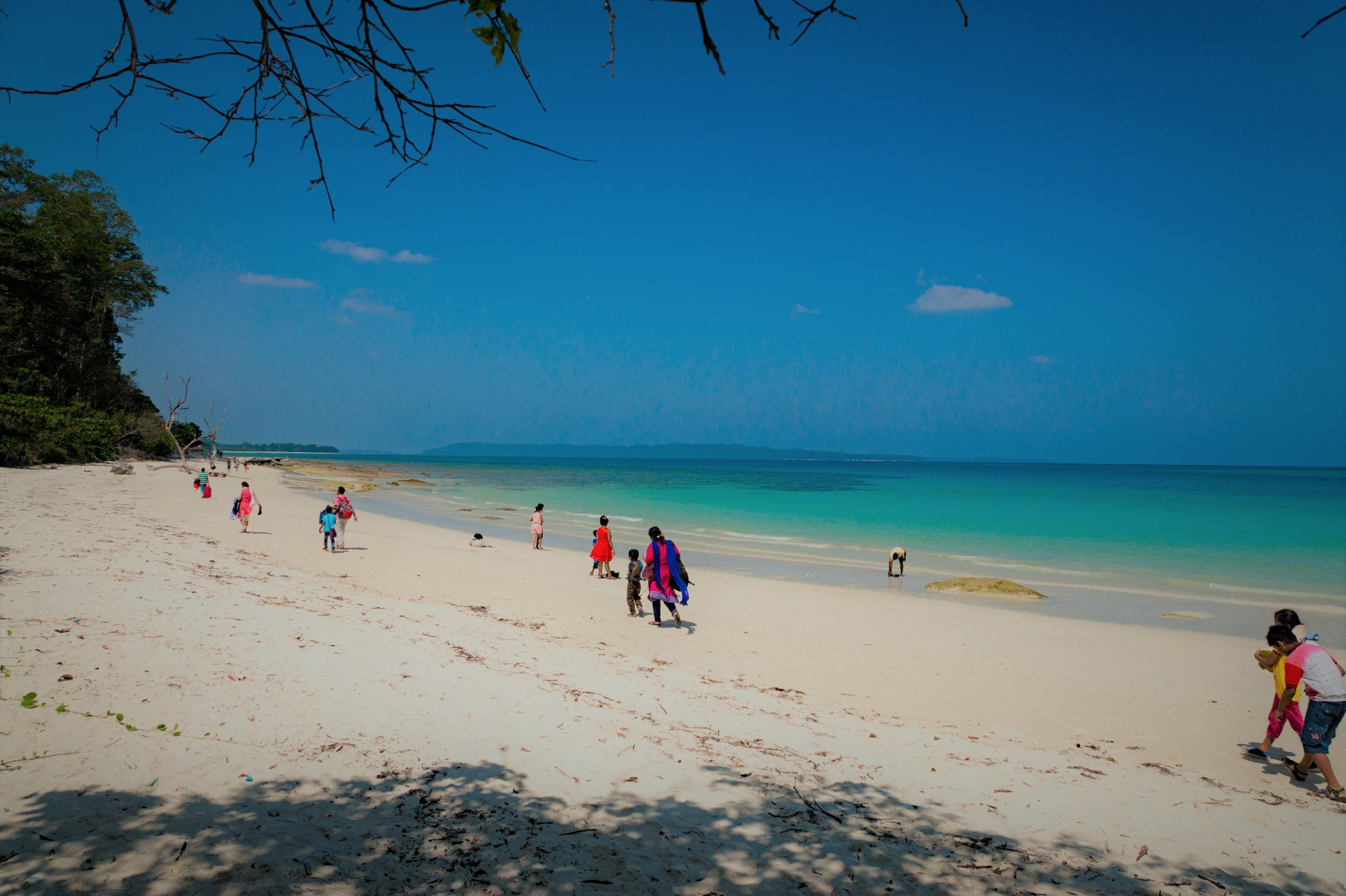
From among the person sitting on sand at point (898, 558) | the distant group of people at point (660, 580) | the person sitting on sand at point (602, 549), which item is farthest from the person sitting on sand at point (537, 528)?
the person sitting on sand at point (898, 558)

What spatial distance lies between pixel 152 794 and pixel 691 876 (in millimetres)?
3303

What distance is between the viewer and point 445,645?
7824mm

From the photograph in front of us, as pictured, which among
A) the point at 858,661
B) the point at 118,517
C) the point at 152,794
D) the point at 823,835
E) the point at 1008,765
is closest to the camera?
the point at 152,794

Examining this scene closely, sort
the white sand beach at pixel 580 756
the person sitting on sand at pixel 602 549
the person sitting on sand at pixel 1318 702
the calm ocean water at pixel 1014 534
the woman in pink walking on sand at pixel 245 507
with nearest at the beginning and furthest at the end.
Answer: the white sand beach at pixel 580 756
the person sitting on sand at pixel 1318 702
the person sitting on sand at pixel 602 549
the calm ocean water at pixel 1014 534
the woman in pink walking on sand at pixel 245 507

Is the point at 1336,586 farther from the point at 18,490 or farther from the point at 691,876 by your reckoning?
the point at 18,490

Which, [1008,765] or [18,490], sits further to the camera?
[18,490]

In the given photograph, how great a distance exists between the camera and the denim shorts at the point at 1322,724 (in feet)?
18.6

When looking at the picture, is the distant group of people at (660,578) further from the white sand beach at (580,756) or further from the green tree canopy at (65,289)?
the green tree canopy at (65,289)

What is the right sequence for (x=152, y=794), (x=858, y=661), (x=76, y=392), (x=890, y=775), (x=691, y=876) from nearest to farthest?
(x=691, y=876) → (x=152, y=794) → (x=890, y=775) → (x=858, y=661) → (x=76, y=392)

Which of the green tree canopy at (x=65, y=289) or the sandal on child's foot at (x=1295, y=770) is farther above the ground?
the green tree canopy at (x=65, y=289)

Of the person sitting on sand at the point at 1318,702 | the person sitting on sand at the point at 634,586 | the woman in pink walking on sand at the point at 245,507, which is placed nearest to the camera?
the person sitting on sand at the point at 1318,702

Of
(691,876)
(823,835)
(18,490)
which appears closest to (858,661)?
(823,835)

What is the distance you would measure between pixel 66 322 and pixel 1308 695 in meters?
55.1

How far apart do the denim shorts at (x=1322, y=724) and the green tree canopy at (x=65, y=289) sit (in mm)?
39028
